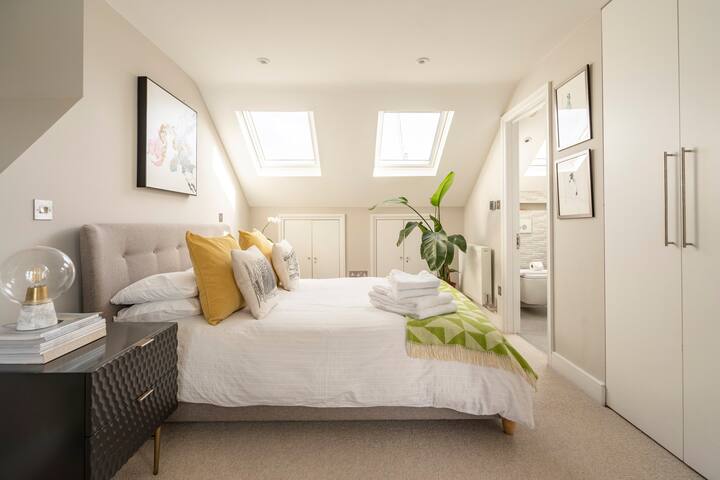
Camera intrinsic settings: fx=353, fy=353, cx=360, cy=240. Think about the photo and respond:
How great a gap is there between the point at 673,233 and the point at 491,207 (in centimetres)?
221

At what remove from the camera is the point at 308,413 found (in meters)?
1.76

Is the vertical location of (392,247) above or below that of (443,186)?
below

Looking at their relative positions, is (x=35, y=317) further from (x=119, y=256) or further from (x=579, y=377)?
(x=579, y=377)

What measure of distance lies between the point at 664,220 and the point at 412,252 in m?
3.12

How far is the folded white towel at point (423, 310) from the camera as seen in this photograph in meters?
1.88

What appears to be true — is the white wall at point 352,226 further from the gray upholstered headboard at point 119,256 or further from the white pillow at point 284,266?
the gray upholstered headboard at point 119,256

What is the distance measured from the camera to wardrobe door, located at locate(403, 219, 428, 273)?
468 centimetres

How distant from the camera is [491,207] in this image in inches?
150

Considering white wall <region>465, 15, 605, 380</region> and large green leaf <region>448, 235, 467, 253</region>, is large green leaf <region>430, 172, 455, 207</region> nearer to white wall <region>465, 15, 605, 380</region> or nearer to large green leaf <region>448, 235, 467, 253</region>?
large green leaf <region>448, 235, 467, 253</region>

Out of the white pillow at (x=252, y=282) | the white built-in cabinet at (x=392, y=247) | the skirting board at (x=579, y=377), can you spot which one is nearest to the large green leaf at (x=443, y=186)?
the white built-in cabinet at (x=392, y=247)

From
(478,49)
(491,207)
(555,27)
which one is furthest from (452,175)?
(555,27)

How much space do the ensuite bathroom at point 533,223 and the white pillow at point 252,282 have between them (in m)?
2.78

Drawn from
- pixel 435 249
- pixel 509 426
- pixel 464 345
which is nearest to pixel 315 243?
pixel 435 249

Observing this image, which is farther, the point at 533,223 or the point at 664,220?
the point at 533,223
